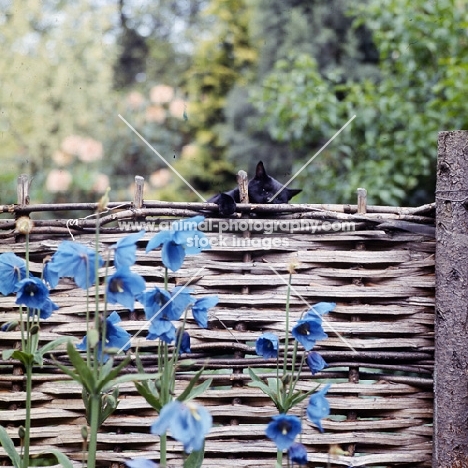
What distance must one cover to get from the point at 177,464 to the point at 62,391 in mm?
329

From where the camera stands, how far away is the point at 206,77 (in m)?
4.78

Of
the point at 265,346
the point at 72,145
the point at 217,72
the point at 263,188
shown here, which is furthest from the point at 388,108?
the point at 217,72

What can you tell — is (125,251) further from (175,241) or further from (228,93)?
(228,93)

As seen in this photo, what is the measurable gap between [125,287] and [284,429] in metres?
0.35

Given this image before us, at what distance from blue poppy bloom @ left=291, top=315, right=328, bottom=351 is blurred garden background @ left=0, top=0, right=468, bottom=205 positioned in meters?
1.20

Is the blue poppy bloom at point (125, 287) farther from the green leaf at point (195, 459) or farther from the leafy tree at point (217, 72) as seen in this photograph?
the leafy tree at point (217, 72)

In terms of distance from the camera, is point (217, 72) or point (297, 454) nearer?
point (297, 454)

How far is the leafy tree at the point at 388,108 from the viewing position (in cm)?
249

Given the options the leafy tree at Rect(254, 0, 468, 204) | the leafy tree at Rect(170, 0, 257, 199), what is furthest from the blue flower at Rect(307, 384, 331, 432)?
the leafy tree at Rect(170, 0, 257, 199)

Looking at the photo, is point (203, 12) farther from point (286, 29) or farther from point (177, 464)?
point (177, 464)

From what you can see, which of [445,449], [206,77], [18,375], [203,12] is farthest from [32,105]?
[445,449]

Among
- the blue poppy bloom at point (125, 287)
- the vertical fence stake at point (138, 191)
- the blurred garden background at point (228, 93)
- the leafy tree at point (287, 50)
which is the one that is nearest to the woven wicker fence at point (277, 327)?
the vertical fence stake at point (138, 191)

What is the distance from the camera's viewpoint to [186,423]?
2.70 ft

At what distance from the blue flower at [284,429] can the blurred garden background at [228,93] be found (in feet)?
4.62
